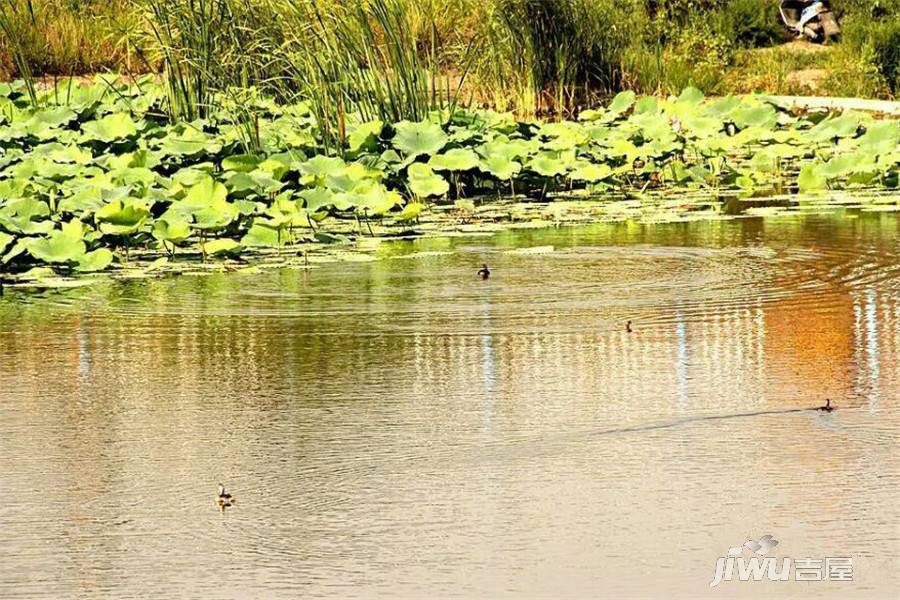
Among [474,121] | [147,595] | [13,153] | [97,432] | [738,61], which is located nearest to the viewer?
[147,595]

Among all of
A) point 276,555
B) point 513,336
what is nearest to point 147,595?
point 276,555

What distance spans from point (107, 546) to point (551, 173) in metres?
5.99

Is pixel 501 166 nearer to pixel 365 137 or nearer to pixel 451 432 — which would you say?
pixel 365 137

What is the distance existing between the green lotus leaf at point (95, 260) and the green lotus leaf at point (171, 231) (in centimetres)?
30

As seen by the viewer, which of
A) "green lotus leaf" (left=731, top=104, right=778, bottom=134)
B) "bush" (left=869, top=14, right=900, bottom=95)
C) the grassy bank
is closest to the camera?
the grassy bank

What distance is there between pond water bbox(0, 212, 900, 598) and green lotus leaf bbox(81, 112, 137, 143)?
271 centimetres

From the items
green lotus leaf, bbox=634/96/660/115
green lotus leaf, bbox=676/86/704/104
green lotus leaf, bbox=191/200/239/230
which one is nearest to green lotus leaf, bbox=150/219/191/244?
green lotus leaf, bbox=191/200/239/230

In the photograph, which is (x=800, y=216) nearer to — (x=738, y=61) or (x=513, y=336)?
(x=513, y=336)

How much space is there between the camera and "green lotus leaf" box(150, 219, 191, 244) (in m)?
6.68

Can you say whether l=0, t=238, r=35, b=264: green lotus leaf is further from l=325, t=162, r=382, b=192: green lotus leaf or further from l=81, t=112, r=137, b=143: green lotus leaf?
l=81, t=112, r=137, b=143: green lotus leaf

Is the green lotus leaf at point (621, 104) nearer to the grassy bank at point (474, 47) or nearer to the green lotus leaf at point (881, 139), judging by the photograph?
the grassy bank at point (474, 47)

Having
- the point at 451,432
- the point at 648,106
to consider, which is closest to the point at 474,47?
the point at 648,106

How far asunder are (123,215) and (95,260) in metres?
0.39

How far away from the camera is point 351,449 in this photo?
12.3ft
